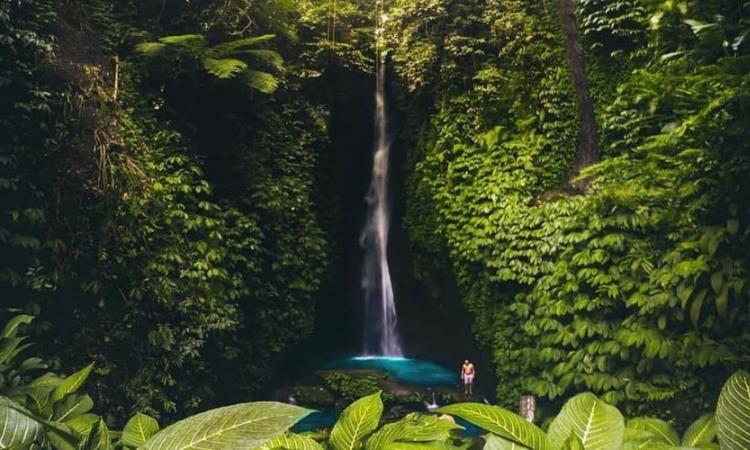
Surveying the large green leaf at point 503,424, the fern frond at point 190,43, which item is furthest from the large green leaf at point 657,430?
the fern frond at point 190,43

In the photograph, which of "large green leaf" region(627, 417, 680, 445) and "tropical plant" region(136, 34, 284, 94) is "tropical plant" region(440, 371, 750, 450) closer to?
"large green leaf" region(627, 417, 680, 445)

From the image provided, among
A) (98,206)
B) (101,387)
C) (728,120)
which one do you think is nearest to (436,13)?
(728,120)

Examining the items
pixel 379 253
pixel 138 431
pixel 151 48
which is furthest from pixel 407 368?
pixel 138 431

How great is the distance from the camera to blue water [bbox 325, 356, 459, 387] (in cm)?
760

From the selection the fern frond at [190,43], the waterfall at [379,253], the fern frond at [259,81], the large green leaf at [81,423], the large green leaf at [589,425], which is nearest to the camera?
the large green leaf at [589,425]

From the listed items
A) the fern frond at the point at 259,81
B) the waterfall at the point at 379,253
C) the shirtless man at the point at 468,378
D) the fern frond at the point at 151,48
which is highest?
the fern frond at the point at 151,48

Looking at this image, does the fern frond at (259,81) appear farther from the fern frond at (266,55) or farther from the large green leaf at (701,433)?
the large green leaf at (701,433)

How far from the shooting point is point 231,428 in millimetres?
893

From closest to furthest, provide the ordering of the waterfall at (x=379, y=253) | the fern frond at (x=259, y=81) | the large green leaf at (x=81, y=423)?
1. the large green leaf at (x=81, y=423)
2. the fern frond at (x=259, y=81)
3. the waterfall at (x=379, y=253)

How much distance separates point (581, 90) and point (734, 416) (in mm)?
7252

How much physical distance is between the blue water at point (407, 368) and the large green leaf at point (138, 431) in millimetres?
6451

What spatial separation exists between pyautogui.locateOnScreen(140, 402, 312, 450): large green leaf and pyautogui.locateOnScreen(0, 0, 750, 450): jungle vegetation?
2.90 feet

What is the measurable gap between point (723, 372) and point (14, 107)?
629 cm

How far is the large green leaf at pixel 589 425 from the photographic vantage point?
97cm
